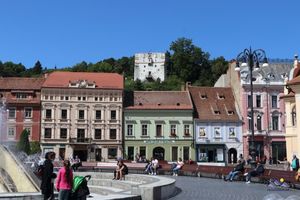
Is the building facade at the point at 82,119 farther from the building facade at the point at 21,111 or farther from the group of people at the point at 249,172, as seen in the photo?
the group of people at the point at 249,172

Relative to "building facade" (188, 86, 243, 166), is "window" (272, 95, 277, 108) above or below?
above

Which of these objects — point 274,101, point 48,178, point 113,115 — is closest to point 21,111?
point 113,115

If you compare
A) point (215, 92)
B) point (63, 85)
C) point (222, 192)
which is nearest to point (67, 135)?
point (63, 85)

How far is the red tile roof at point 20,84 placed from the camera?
55594mm

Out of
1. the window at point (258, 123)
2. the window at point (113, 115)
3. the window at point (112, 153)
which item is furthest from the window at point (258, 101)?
the window at point (112, 153)

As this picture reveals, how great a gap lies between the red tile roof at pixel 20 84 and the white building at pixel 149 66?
72.8m

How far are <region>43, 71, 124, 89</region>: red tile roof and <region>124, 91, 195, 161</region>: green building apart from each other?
363 cm

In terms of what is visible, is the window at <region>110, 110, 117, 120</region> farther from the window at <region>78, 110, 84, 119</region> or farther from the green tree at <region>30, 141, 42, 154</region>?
the green tree at <region>30, 141, 42, 154</region>

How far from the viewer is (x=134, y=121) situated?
185ft

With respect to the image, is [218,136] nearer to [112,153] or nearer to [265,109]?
[265,109]

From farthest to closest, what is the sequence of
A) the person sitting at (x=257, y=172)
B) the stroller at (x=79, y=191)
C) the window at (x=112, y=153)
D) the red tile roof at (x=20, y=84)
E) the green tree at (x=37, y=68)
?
the green tree at (x=37, y=68) < the red tile roof at (x=20, y=84) < the window at (x=112, y=153) < the person sitting at (x=257, y=172) < the stroller at (x=79, y=191)

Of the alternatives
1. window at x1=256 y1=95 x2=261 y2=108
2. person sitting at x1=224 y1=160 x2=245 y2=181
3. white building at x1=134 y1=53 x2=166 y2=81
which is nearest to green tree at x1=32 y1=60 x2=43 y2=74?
white building at x1=134 y1=53 x2=166 y2=81

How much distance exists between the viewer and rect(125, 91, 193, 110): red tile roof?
185 ft

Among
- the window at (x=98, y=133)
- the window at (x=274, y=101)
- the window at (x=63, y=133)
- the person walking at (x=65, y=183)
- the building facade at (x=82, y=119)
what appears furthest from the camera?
the window at (x=274, y=101)
